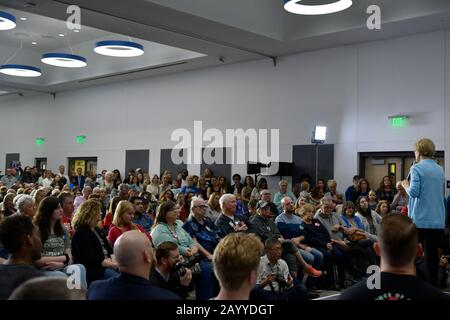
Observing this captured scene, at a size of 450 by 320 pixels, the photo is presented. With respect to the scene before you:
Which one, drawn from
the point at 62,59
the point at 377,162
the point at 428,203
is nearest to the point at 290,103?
the point at 377,162

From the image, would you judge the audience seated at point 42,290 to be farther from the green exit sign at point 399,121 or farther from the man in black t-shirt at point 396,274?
the green exit sign at point 399,121

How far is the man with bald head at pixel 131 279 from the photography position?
7.82ft

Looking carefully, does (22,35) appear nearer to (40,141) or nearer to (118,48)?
(118,48)

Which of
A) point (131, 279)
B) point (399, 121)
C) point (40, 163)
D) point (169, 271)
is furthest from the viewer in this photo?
point (40, 163)

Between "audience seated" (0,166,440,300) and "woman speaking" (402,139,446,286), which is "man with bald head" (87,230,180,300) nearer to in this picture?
"audience seated" (0,166,440,300)

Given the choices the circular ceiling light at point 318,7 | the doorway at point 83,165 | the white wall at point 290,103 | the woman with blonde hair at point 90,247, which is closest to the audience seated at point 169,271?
the woman with blonde hair at point 90,247

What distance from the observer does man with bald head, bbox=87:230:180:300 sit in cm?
238

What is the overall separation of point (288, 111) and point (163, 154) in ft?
13.8

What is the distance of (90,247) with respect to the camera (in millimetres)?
4641

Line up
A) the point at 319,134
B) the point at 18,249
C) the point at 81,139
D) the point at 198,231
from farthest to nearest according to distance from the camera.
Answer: the point at 81,139 < the point at 319,134 < the point at 198,231 < the point at 18,249

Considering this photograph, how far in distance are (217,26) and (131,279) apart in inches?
310

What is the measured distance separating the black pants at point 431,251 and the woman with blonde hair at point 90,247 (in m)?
2.71

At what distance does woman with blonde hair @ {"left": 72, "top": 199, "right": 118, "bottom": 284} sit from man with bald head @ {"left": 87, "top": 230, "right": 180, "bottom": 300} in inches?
83.4
